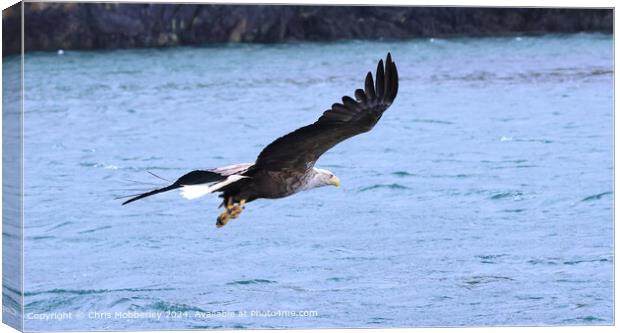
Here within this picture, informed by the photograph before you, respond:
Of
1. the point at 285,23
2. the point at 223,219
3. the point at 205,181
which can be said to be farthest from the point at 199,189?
the point at 285,23

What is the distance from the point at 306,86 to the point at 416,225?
143 cm

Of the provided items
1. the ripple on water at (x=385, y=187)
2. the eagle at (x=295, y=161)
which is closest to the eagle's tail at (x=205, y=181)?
the eagle at (x=295, y=161)

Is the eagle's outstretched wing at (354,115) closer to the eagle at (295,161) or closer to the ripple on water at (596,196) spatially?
the eagle at (295,161)

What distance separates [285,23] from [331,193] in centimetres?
137

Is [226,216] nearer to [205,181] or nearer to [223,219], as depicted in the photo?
[223,219]

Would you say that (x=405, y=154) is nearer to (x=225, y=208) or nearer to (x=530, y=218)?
(x=530, y=218)

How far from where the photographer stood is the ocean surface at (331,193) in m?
12.4

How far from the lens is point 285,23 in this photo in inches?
510

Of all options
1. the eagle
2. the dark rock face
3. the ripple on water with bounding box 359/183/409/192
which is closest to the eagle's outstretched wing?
the eagle

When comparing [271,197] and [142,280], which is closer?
[271,197]

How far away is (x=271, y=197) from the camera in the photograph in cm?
1172

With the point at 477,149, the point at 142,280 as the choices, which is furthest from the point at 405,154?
the point at 142,280

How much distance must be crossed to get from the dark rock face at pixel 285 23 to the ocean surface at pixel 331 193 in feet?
0.51

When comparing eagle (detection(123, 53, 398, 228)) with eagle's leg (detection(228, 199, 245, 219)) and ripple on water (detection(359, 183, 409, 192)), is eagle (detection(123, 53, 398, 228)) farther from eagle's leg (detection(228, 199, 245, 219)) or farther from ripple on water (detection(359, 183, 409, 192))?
ripple on water (detection(359, 183, 409, 192))
